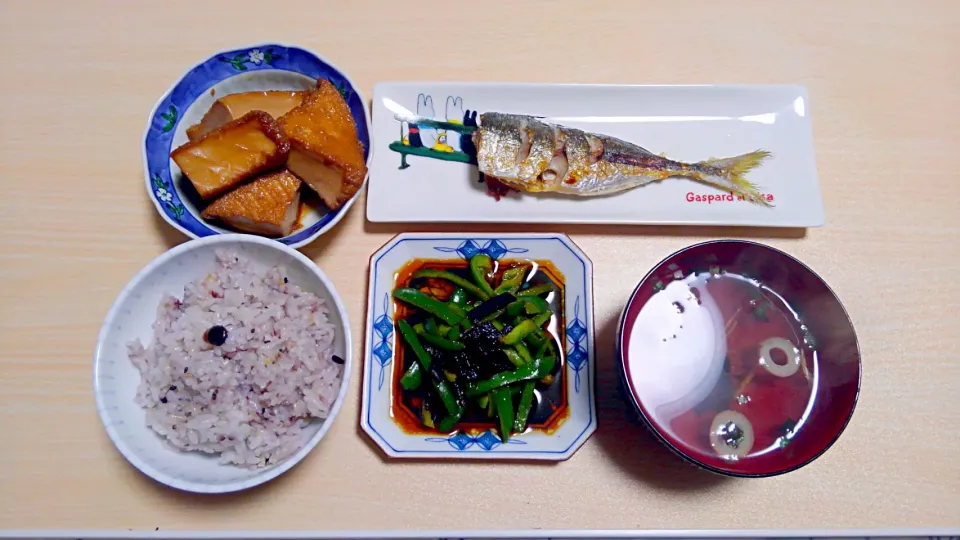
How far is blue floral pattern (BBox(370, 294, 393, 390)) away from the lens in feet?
4.43

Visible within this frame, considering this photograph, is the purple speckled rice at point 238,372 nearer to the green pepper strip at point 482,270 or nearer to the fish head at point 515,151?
the green pepper strip at point 482,270

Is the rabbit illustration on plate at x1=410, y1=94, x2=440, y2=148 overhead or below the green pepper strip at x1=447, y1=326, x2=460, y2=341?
overhead

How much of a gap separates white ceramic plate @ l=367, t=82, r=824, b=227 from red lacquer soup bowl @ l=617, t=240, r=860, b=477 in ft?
0.91

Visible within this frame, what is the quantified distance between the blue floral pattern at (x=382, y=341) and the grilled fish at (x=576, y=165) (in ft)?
1.61

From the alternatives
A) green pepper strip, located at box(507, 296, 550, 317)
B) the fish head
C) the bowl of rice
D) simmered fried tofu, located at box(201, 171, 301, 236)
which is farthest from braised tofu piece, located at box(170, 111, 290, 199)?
green pepper strip, located at box(507, 296, 550, 317)

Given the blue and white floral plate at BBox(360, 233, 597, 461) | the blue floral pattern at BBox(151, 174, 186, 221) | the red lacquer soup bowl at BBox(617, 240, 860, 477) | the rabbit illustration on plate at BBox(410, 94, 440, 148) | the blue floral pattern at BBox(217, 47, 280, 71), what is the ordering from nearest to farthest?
the red lacquer soup bowl at BBox(617, 240, 860, 477) < the blue and white floral plate at BBox(360, 233, 597, 461) < the blue floral pattern at BBox(151, 174, 186, 221) < the blue floral pattern at BBox(217, 47, 280, 71) < the rabbit illustration on plate at BBox(410, 94, 440, 148)

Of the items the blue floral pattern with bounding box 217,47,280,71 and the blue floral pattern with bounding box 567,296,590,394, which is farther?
the blue floral pattern with bounding box 217,47,280,71

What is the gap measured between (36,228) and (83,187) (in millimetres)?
161

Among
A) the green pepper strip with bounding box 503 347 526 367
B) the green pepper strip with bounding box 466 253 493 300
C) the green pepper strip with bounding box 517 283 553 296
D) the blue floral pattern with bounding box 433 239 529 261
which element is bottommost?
the green pepper strip with bounding box 503 347 526 367

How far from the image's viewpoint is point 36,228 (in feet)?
5.04

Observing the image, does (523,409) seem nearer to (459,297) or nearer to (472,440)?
(472,440)

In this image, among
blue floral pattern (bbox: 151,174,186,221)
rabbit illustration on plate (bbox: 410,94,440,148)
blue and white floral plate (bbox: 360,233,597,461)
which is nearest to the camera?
blue and white floral plate (bbox: 360,233,597,461)

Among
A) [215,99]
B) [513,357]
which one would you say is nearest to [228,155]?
[215,99]

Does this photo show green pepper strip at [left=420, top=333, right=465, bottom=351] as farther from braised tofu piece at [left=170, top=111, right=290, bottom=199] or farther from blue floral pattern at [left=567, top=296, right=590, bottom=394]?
braised tofu piece at [left=170, top=111, right=290, bottom=199]
